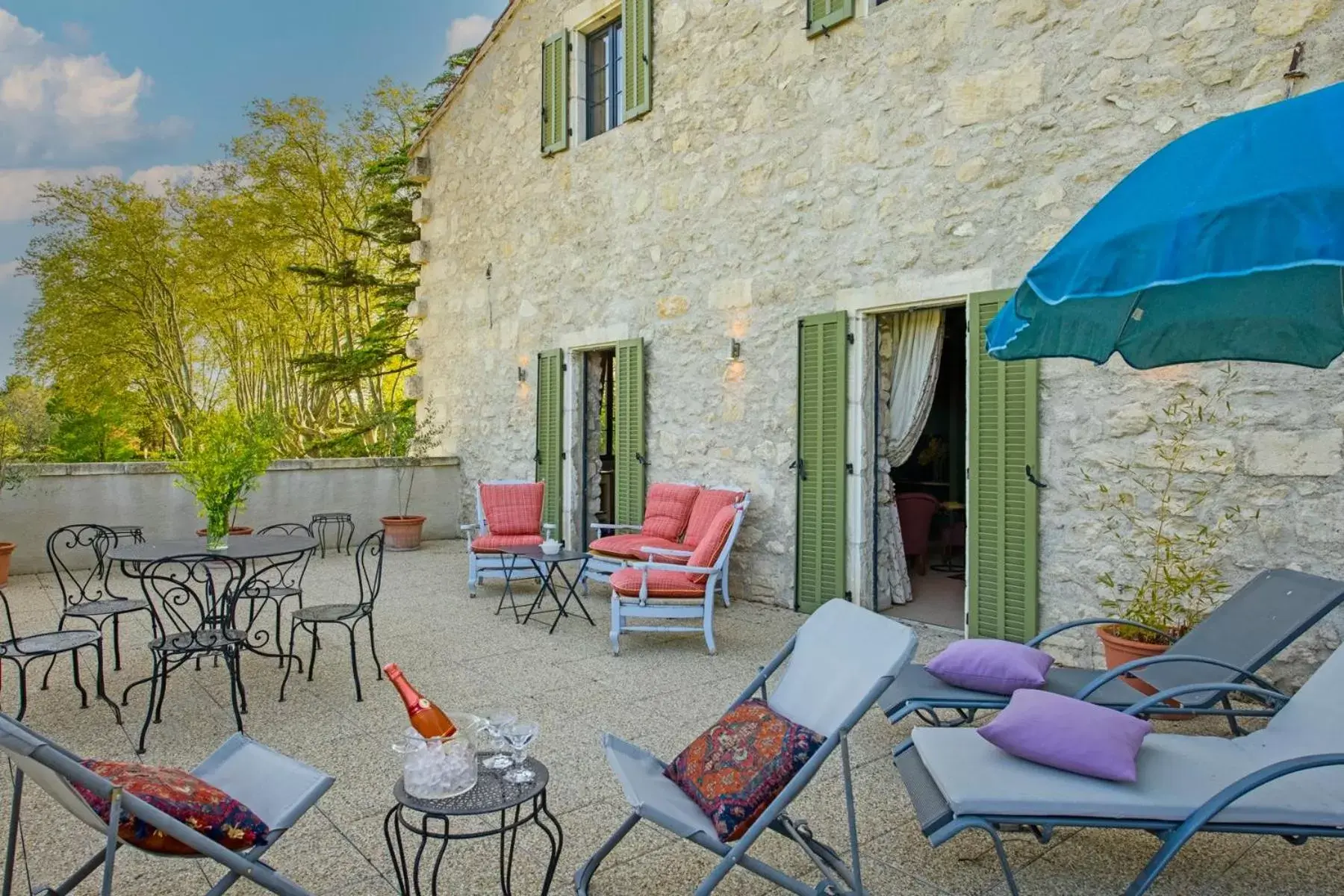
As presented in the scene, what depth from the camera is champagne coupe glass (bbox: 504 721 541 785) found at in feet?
6.68

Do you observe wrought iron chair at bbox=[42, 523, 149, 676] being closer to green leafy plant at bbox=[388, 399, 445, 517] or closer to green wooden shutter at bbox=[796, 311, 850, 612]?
green leafy plant at bbox=[388, 399, 445, 517]

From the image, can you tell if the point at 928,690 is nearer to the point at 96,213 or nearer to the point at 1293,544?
the point at 1293,544

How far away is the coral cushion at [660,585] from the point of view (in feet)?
15.9

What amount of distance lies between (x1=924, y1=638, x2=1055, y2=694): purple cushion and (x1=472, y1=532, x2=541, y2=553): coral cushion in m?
3.75

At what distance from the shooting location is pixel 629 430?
7.39 meters

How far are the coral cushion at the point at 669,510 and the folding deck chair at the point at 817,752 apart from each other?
12.5ft

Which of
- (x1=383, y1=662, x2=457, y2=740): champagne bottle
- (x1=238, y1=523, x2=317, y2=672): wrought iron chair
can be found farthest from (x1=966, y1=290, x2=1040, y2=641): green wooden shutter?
(x1=238, y1=523, x2=317, y2=672): wrought iron chair

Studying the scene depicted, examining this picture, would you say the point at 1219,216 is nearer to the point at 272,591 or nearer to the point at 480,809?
the point at 480,809

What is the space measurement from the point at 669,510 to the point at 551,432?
2.27 meters

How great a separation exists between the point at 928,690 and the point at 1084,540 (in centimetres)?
192

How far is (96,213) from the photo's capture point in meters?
12.7

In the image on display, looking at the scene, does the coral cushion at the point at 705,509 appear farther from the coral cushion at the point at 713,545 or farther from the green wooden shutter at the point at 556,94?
the green wooden shutter at the point at 556,94

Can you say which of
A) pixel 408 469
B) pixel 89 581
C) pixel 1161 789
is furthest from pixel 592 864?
pixel 408 469

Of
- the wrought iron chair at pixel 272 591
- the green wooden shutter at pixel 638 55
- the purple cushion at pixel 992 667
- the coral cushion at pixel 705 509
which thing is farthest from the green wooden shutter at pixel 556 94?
the purple cushion at pixel 992 667
